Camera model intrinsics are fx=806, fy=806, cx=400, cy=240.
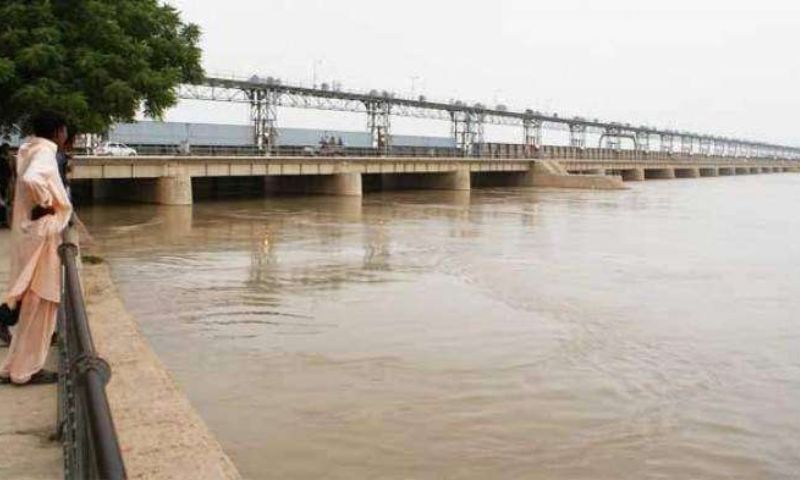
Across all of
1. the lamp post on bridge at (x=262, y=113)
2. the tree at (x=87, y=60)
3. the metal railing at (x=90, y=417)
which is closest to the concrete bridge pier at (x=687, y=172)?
the lamp post on bridge at (x=262, y=113)

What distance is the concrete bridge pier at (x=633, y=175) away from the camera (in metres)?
105

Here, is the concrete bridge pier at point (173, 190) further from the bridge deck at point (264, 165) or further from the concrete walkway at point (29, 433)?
the concrete walkway at point (29, 433)

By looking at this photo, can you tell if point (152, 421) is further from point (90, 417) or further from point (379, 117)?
point (379, 117)

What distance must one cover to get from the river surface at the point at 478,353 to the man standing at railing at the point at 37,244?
6.61 feet

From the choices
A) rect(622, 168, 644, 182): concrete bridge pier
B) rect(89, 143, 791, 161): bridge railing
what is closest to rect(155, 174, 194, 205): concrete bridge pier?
rect(89, 143, 791, 161): bridge railing

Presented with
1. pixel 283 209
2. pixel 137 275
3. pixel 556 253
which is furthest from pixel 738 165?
pixel 137 275

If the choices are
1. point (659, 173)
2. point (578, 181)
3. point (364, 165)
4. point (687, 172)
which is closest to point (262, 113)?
point (364, 165)

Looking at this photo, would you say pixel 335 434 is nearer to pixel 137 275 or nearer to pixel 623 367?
pixel 623 367

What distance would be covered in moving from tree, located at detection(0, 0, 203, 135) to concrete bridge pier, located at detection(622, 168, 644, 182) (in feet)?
284

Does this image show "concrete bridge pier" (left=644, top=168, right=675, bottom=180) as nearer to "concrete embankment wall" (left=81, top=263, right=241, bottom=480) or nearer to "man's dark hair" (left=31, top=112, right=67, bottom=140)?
"concrete embankment wall" (left=81, top=263, right=241, bottom=480)

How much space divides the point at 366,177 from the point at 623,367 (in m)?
58.0

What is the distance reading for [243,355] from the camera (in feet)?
34.8

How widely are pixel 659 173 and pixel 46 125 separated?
124810 mm

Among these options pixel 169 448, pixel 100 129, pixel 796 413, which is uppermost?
pixel 100 129
